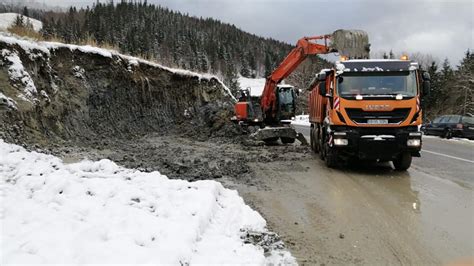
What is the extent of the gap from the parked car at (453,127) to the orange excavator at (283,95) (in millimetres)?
11314

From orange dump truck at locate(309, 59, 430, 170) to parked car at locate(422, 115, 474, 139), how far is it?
16208mm

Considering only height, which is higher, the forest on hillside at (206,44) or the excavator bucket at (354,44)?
the forest on hillside at (206,44)

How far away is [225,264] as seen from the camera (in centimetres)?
431

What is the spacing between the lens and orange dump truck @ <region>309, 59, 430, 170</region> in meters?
10.4

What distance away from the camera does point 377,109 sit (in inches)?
409

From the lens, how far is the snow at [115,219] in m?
3.74

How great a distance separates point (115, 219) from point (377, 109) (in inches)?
301

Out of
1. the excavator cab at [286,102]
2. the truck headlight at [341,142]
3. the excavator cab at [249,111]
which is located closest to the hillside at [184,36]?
the excavator cab at [249,111]

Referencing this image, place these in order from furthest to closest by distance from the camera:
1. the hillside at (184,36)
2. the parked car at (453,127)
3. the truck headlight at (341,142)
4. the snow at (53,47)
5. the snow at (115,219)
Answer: the hillside at (184,36)
the parked car at (453,127)
the snow at (53,47)
the truck headlight at (341,142)
the snow at (115,219)

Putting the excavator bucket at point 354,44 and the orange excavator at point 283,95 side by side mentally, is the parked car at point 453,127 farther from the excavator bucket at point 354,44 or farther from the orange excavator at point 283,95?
the excavator bucket at point 354,44

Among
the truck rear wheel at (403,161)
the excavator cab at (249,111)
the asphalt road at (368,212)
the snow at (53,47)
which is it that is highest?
the snow at (53,47)

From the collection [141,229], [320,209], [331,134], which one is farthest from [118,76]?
[141,229]

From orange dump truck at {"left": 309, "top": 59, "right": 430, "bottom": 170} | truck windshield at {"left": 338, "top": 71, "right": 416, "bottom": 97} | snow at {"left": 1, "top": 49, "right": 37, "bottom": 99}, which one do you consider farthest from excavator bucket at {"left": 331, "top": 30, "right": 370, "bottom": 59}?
snow at {"left": 1, "top": 49, "right": 37, "bottom": 99}

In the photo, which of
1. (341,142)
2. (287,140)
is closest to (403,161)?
(341,142)
